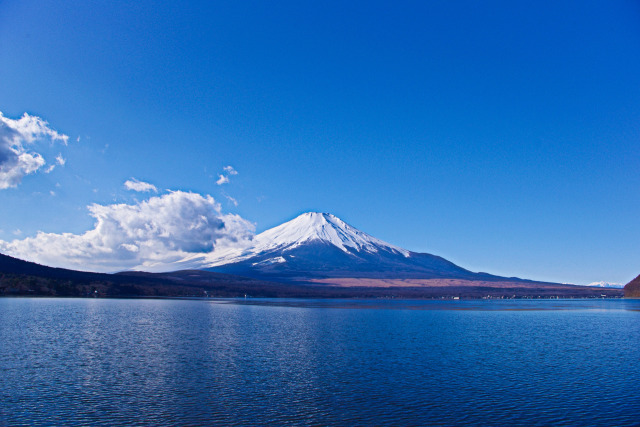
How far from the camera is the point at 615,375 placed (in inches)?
1225

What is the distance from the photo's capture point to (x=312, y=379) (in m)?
28.6

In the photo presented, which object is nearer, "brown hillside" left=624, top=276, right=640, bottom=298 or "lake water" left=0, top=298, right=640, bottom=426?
"lake water" left=0, top=298, right=640, bottom=426

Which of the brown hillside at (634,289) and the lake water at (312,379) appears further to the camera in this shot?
the brown hillside at (634,289)

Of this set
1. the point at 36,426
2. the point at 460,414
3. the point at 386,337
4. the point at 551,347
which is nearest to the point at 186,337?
the point at 386,337

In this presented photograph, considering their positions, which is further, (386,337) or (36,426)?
(386,337)

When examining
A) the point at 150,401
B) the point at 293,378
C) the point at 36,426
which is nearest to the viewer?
the point at 36,426

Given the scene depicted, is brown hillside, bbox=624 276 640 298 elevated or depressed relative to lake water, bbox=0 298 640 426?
elevated

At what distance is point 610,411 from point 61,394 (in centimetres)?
2856

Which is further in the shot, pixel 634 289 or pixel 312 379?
pixel 634 289

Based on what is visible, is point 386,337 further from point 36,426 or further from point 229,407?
point 36,426

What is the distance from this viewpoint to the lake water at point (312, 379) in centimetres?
2147

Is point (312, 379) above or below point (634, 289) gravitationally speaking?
below

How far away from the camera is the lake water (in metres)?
21.5

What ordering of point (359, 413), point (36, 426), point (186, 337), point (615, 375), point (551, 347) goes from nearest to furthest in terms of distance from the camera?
point (36, 426), point (359, 413), point (615, 375), point (551, 347), point (186, 337)
